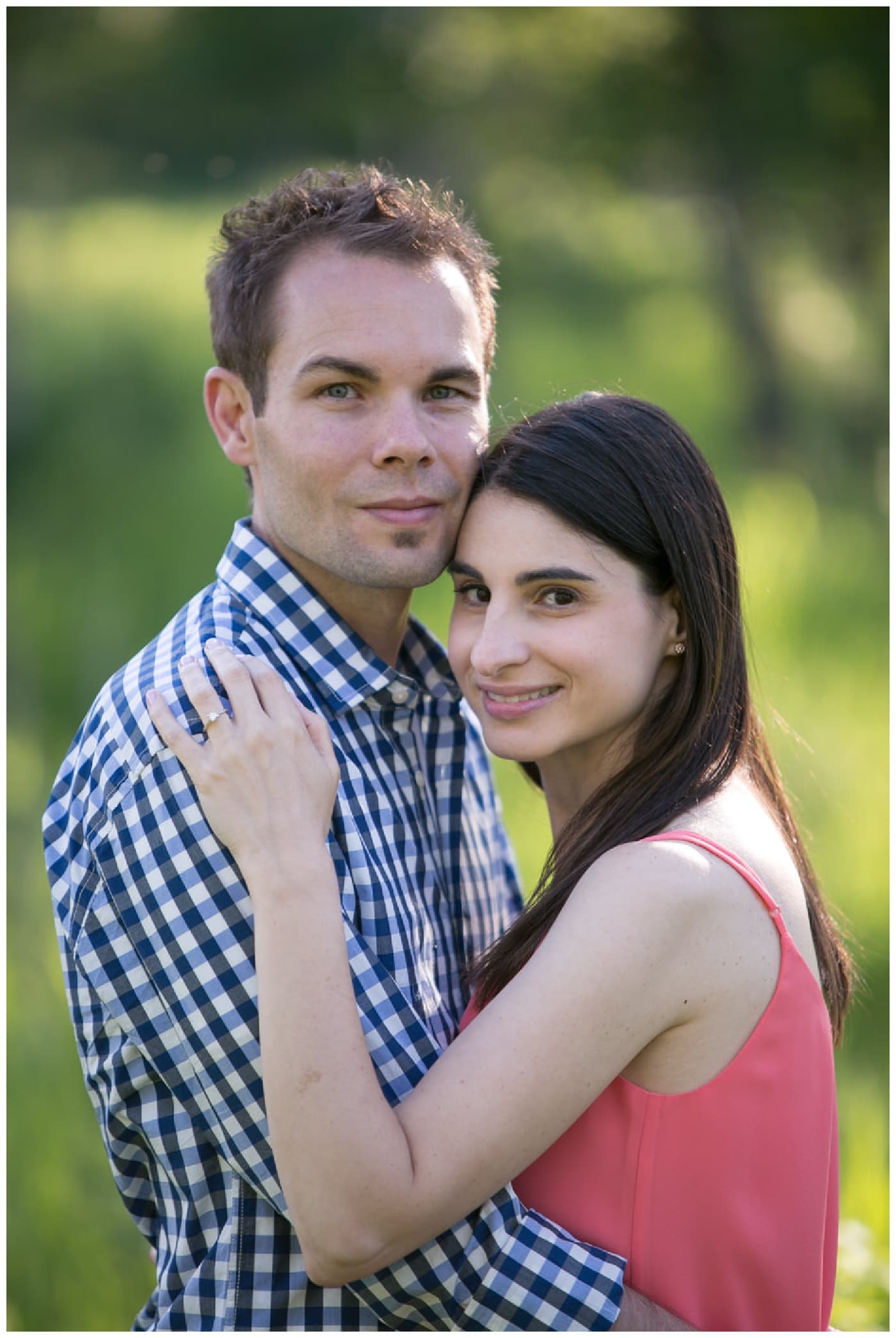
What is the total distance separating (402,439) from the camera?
1.81 metres

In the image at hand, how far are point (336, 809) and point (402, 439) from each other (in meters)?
0.59

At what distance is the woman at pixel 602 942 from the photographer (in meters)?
1.33

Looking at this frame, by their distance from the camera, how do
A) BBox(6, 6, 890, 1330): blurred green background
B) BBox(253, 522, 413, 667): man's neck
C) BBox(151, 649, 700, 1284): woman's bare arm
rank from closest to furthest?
BBox(151, 649, 700, 1284): woman's bare arm, BBox(253, 522, 413, 667): man's neck, BBox(6, 6, 890, 1330): blurred green background

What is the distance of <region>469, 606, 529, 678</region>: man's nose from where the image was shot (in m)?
1.71

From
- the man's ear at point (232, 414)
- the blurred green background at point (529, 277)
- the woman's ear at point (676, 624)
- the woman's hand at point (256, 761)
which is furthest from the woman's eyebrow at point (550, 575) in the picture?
the blurred green background at point (529, 277)

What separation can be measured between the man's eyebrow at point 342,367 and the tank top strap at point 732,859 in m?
0.82

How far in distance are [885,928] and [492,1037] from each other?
2929mm

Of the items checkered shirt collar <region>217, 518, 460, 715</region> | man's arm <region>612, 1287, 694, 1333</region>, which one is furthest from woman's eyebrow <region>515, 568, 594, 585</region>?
man's arm <region>612, 1287, 694, 1333</region>

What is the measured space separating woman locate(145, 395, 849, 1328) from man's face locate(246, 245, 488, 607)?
81mm

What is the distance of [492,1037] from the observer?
1.38 metres

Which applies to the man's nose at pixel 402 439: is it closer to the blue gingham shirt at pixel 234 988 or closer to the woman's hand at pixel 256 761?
the blue gingham shirt at pixel 234 988

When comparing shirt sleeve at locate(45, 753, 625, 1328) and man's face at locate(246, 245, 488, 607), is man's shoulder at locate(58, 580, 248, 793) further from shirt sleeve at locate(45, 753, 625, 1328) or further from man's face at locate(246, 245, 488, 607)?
man's face at locate(246, 245, 488, 607)

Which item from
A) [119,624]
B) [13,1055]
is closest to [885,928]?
[13,1055]

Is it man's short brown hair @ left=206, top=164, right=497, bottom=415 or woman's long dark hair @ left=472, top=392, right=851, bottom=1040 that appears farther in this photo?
man's short brown hair @ left=206, top=164, right=497, bottom=415
